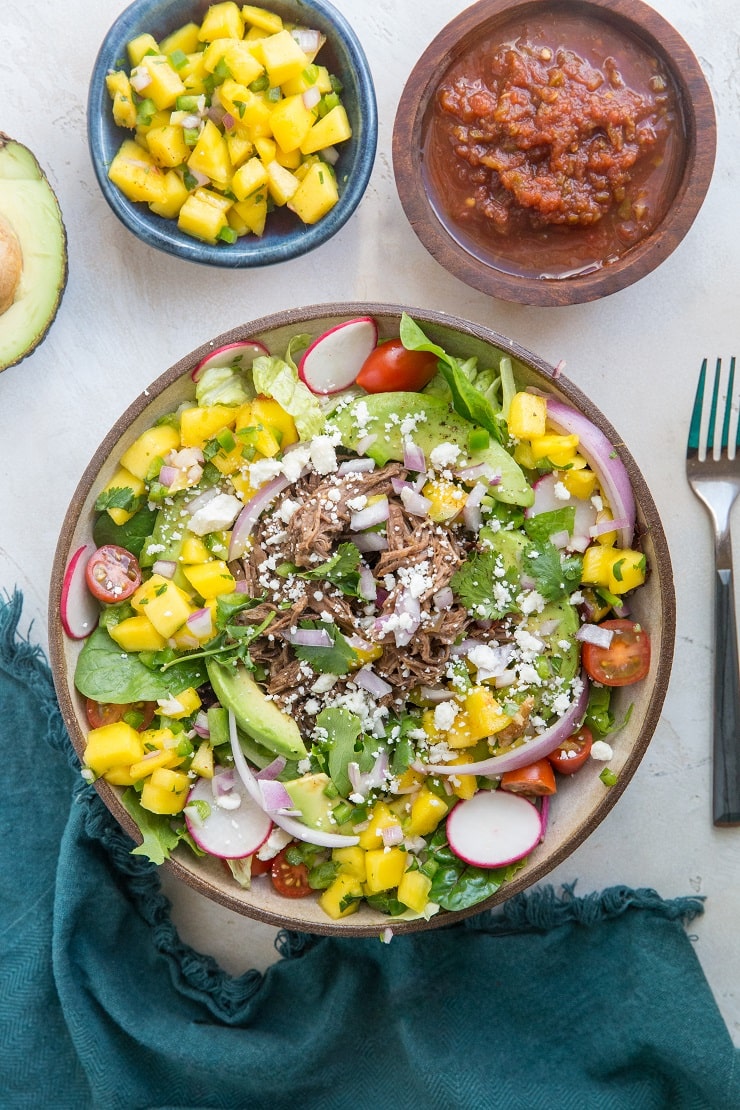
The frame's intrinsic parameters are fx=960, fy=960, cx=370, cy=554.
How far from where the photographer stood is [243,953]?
11.1ft

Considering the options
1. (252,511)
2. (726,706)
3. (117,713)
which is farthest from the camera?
(726,706)

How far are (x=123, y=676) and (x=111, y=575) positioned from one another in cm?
30

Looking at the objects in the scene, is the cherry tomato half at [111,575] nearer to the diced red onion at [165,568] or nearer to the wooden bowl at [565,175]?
the diced red onion at [165,568]

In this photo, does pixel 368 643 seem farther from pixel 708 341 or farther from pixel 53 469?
pixel 708 341

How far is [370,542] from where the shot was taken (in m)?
2.77

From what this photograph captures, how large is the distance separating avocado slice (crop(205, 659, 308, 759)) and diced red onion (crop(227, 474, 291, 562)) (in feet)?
1.14

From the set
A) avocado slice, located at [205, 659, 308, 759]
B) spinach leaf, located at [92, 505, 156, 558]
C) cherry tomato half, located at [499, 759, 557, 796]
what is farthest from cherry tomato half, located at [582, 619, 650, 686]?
spinach leaf, located at [92, 505, 156, 558]

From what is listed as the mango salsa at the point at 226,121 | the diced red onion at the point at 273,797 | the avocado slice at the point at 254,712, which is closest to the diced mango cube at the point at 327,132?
the mango salsa at the point at 226,121

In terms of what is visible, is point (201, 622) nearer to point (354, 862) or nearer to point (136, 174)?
point (354, 862)

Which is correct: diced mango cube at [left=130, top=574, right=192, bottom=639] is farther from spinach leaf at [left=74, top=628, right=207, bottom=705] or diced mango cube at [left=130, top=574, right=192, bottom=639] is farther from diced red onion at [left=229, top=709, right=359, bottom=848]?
diced red onion at [left=229, top=709, right=359, bottom=848]

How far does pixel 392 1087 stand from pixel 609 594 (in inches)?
71.7

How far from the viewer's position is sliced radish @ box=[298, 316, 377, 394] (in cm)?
281

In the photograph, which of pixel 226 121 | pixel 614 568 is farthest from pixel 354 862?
pixel 226 121

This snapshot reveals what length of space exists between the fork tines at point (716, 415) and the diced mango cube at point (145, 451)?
173 centimetres
